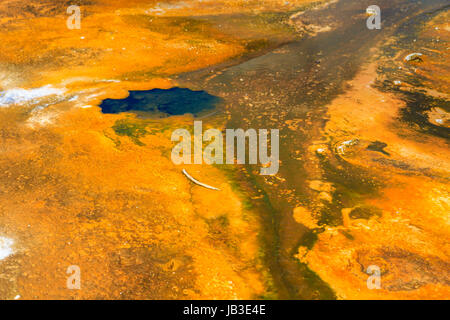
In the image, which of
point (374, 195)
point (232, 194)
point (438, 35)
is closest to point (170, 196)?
point (232, 194)

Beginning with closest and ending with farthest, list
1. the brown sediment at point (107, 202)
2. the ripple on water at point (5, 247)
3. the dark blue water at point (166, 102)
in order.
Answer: the brown sediment at point (107, 202) → the ripple on water at point (5, 247) → the dark blue water at point (166, 102)

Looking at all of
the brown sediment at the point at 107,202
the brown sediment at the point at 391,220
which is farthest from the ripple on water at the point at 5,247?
the brown sediment at the point at 391,220

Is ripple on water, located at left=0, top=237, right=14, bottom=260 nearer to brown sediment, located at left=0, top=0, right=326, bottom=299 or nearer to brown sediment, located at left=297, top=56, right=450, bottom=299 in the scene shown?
brown sediment, located at left=0, top=0, right=326, bottom=299

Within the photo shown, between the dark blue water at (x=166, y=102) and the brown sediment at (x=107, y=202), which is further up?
the dark blue water at (x=166, y=102)

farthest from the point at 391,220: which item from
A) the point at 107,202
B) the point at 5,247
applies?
the point at 5,247

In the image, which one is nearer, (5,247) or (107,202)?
(5,247)

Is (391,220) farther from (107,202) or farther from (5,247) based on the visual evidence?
(5,247)

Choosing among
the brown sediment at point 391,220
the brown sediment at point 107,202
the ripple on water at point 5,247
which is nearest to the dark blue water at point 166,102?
the brown sediment at point 107,202

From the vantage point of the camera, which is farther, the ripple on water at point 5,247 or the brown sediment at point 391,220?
the ripple on water at point 5,247

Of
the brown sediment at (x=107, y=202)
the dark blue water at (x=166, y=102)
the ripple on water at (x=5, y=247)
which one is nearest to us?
the brown sediment at (x=107, y=202)

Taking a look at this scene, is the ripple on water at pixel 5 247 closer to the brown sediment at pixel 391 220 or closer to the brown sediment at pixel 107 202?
the brown sediment at pixel 107 202

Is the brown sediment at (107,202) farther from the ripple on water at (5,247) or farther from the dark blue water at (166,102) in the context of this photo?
the dark blue water at (166,102)
